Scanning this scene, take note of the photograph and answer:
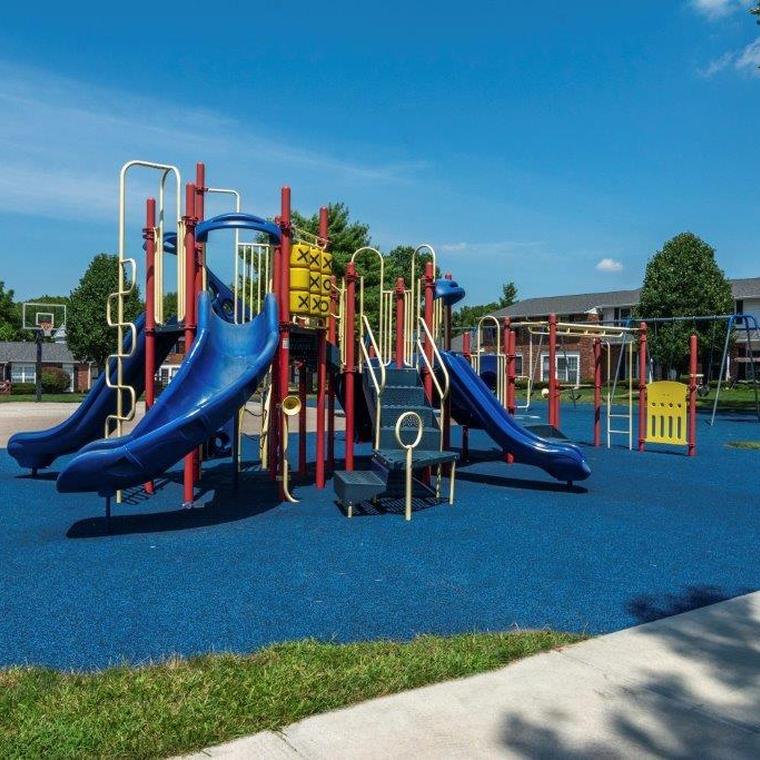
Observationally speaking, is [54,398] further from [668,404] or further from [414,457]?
[414,457]

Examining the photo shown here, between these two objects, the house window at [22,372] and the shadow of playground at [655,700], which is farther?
the house window at [22,372]

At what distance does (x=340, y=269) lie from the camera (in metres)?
33.6

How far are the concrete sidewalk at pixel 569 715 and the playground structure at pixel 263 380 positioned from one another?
13.5 ft

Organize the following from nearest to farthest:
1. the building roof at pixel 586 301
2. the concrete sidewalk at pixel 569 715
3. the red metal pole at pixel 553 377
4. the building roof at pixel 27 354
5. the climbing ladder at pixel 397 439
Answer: the concrete sidewalk at pixel 569 715 → the climbing ladder at pixel 397 439 → the red metal pole at pixel 553 377 → the building roof at pixel 586 301 → the building roof at pixel 27 354

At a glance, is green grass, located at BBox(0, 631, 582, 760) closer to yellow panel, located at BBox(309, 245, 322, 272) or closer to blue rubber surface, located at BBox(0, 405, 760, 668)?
blue rubber surface, located at BBox(0, 405, 760, 668)

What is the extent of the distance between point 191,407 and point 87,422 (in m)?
3.62

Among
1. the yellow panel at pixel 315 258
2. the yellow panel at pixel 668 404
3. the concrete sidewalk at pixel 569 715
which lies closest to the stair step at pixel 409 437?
the yellow panel at pixel 315 258

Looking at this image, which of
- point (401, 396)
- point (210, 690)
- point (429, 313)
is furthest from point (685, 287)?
point (210, 690)

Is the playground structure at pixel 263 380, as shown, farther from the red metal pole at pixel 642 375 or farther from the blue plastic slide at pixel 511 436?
the red metal pole at pixel 642 375

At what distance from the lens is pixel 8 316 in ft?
236

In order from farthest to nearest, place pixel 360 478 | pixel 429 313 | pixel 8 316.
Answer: pixel 8 316
pixel 429 313
pixel 360 478

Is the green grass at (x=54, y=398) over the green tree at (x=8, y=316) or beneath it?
beneath

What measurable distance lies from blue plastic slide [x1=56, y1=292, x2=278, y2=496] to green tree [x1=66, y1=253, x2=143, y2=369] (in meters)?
36.3

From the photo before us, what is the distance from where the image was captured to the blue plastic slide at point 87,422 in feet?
33.3
